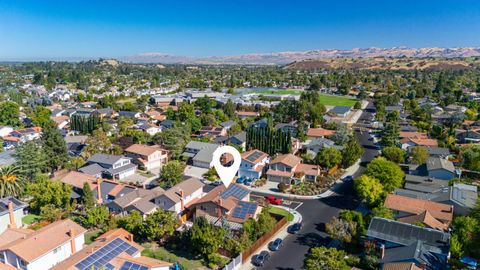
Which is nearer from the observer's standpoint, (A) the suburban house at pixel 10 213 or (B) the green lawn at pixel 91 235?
(B) the green lawn at pixel 91 235

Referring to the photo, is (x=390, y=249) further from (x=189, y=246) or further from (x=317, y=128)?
(x=317, y=128)

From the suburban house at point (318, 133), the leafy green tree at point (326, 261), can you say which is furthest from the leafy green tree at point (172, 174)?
the suburban house at point (318, 133)

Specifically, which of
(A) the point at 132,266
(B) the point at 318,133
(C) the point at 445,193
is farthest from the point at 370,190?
(B) the point at 318,133

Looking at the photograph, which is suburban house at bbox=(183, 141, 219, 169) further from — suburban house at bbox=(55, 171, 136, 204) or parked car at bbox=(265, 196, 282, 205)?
parked car at bbox=(265, 196, 282, 205)

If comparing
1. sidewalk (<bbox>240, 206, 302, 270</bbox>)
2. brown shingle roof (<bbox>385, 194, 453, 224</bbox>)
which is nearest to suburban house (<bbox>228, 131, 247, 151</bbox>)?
sidewalk (<bbox>240, 206, 302, 270</bbox>)

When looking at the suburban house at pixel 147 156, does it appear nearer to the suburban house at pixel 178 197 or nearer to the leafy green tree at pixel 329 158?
the suburban house at pixel 178 197

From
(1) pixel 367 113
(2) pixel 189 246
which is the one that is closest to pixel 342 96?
(1) pixel 367 113
